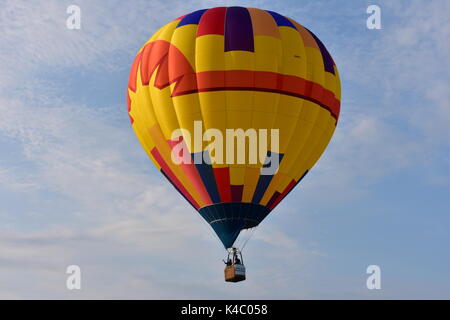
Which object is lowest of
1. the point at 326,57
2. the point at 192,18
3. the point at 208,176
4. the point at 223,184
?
the point at 223,184

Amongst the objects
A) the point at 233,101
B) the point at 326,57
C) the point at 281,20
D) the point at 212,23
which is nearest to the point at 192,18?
the point at 212,23

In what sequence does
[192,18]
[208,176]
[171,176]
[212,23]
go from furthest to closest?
[171,176], [192,18], [212,23], [208,176]

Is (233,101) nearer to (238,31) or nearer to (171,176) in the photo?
(238,31)

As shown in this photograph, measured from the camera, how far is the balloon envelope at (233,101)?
108 feet

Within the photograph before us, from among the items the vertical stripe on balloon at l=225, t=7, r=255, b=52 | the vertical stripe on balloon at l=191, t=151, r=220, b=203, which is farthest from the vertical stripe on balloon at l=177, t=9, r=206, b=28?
the vertical stripe on balloon at l=191, t=151, r=220, b=203

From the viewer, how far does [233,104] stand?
32906mm

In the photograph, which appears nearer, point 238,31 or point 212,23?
point 238,31

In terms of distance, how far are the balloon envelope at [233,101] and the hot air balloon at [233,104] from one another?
0.11ft

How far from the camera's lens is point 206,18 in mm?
34312

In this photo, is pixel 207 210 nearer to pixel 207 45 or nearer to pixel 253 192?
pixel 253 192

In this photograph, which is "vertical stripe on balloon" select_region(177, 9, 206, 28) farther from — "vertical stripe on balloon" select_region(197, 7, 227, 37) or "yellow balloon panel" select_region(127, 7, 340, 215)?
"vertical stripe on balloon" select_region(197, 7, 227, 37)

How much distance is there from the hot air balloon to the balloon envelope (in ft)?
0.11

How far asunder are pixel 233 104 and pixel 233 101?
101 millimetres

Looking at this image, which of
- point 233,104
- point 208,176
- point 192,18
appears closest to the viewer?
point 233,104
